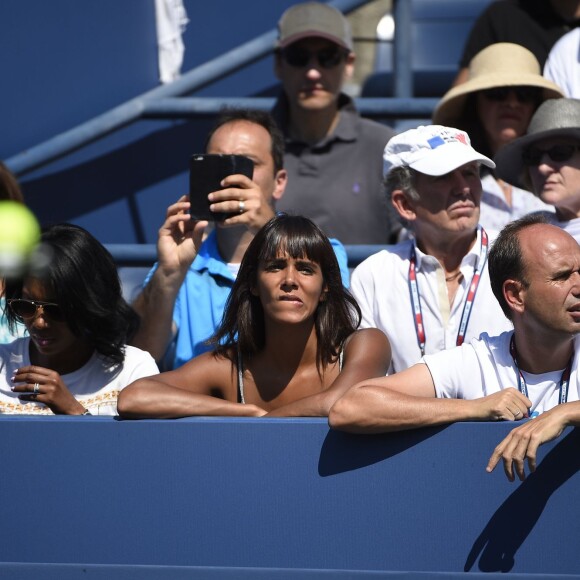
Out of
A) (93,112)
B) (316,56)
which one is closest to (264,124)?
(316,56)

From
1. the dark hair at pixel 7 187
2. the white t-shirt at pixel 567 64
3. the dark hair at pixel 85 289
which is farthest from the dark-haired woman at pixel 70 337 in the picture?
the white t-shirt at pixel 567 64

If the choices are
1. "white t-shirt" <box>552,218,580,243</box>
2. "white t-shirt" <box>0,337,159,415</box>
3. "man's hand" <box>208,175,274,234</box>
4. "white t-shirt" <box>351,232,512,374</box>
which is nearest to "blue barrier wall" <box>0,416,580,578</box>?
"white t-shirt" <box>0,337,159,415</box>

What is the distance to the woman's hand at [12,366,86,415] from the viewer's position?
3221 mm

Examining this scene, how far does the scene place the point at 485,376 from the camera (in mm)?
3053

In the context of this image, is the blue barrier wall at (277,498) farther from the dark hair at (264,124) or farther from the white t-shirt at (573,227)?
the dark hair at (264,124)

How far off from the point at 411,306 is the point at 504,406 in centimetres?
81

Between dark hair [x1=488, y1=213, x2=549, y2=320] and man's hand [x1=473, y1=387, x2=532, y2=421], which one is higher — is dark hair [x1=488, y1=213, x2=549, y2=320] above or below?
above

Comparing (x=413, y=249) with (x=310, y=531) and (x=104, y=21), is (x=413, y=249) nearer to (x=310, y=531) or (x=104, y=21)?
(x=310, y=531)

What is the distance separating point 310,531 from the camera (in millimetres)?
2918

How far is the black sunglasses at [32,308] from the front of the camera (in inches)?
129

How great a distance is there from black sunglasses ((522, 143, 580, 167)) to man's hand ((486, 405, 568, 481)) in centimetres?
128

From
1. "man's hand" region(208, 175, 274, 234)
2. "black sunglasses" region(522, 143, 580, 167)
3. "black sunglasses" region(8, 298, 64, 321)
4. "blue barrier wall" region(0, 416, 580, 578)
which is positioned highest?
"black sunglasses" region(522, 143, 580, 167)

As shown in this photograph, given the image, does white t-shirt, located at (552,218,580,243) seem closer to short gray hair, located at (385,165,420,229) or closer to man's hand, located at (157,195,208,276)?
short gray hair, located at (385,165,420,229)

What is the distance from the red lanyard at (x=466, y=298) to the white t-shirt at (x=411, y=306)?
12 millimetres
